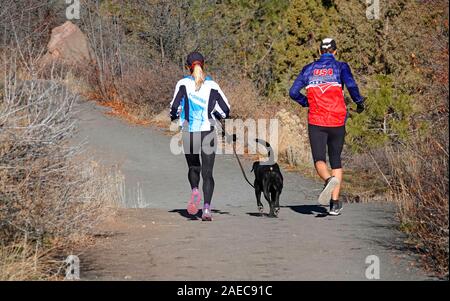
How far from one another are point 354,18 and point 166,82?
691 cm

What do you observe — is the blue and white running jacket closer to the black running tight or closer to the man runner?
the black running tight

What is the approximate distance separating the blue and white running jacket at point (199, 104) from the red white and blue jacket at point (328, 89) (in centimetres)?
109

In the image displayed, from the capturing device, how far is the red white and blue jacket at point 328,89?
1141 cm

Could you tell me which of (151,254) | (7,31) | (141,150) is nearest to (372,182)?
(141,150)

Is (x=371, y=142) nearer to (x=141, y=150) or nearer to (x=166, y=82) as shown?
(x=141, y=150)

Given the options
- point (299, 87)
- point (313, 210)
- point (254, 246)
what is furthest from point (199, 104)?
point (254, 246)

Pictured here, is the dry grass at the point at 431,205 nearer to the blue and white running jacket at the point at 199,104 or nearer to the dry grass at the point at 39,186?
the blue and white running jacket at the point at 199,104

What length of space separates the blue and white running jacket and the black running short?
45.5 inches

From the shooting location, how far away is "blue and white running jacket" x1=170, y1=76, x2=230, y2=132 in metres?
11.5

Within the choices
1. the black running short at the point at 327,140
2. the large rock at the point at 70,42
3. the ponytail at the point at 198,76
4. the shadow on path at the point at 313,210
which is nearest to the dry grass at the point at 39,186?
the ponytail at the point at 198,76

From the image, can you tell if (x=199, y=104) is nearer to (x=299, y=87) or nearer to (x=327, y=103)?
(x=299, y=87)

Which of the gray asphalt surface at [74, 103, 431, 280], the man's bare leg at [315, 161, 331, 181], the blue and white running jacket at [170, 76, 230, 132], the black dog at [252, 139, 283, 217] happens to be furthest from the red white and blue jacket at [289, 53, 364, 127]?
the gray asphalt surface at [74, 103, 431, 280]

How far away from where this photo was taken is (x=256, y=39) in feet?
112

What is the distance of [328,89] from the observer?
1142cm
